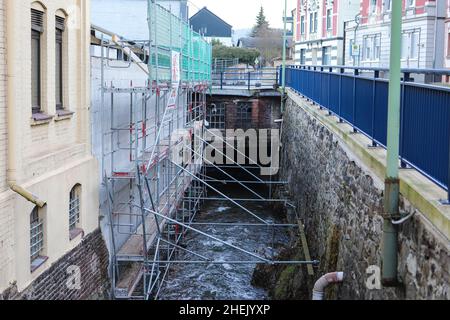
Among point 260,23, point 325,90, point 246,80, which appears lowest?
point 325,90

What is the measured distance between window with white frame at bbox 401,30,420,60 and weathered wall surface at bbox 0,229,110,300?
86.8 ft

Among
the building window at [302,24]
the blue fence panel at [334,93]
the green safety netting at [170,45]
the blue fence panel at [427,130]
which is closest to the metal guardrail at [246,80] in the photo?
the green safety netting at [170,45]

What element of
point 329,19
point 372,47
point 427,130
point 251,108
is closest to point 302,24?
point 329,19

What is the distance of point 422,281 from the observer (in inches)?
216

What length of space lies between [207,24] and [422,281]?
84.0 m

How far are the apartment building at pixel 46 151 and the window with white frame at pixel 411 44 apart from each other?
Answer: 86.3ft

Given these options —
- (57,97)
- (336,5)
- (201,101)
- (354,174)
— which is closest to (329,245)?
(354,174)

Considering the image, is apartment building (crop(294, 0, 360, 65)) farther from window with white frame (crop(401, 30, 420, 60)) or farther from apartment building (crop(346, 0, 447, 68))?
window with white frame (crop(401, 30, 420, 60))

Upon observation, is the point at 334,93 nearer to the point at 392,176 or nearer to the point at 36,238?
the point at 392,176

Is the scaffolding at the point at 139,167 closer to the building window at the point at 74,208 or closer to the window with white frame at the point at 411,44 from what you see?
the building window at the point at 74,208

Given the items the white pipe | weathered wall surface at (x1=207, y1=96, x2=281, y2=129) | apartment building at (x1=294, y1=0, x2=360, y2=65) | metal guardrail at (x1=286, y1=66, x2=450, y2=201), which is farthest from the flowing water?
apartment building at (x1=294, y1=0, x2=360, y2=65)

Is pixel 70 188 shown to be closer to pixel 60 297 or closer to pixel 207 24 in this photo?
pixel 60 297

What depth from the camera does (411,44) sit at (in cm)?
3397

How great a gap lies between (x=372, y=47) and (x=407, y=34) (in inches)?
199
